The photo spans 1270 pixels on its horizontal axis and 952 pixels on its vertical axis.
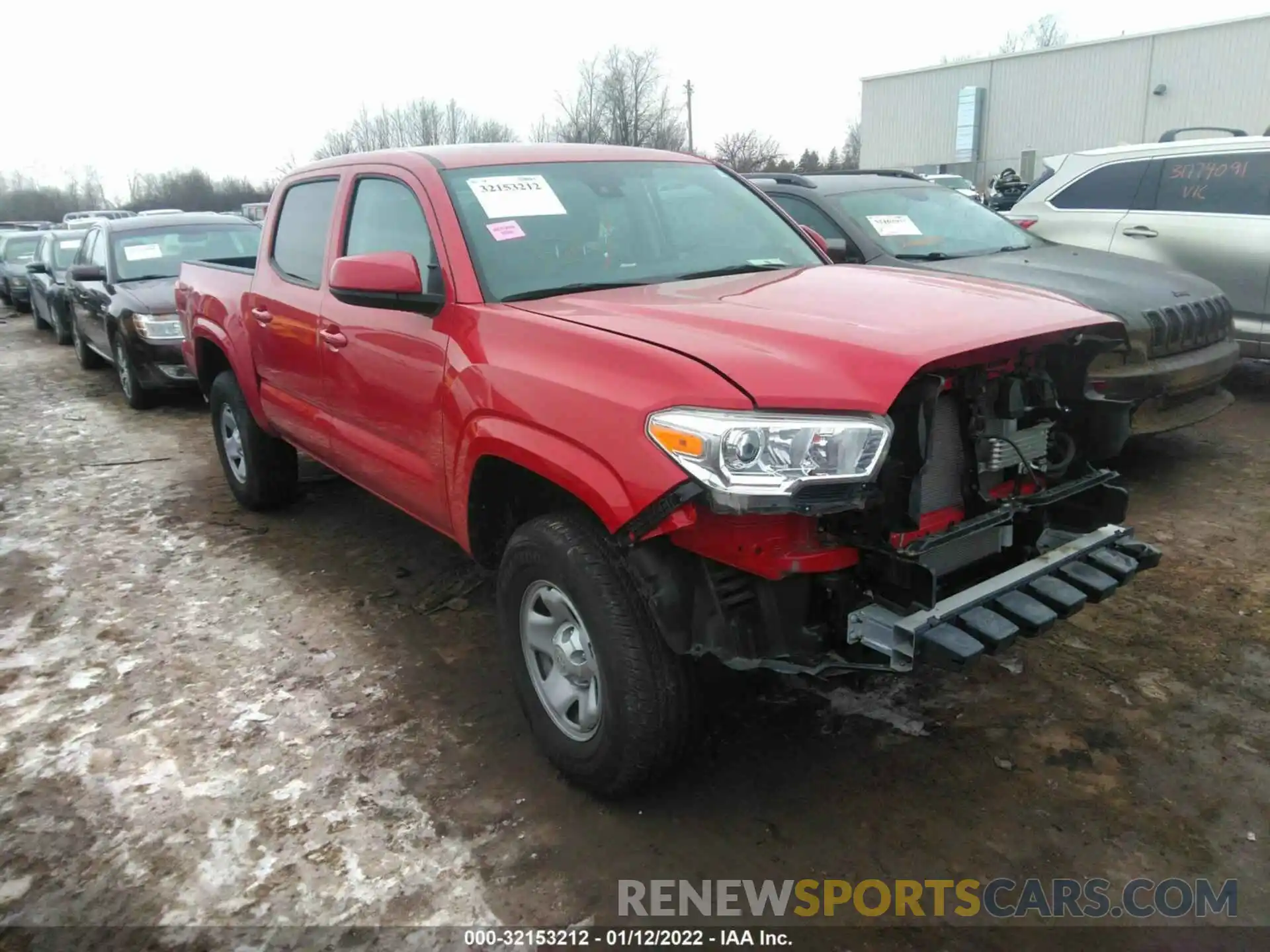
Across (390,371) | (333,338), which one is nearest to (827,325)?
(390,371)

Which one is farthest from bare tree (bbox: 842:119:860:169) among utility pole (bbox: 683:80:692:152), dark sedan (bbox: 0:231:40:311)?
dark sedan (bbox: 0:231:40:311)

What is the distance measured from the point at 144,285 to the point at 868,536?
8731 millimetres

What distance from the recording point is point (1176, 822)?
264cm

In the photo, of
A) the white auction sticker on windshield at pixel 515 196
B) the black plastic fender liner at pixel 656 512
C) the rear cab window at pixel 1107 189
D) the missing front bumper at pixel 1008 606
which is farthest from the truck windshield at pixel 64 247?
the missing front bumper at pixel 1008 606

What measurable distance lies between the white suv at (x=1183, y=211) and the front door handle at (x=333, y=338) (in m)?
5.79

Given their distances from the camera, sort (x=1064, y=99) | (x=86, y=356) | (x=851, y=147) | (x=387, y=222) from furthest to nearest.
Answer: (x=851, y=147), (x=1064, y=99), (x=86, y=356), (x=387, y=222)

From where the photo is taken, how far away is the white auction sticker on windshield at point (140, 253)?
940cm

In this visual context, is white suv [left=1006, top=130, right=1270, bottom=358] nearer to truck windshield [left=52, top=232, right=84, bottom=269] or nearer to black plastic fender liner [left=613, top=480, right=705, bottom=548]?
black plastic fender liner [left=613, top=480, right=705, bottom=548]

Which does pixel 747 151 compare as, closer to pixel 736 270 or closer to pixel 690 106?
pixel 690 106

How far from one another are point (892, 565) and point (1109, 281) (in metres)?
3.91

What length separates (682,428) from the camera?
2.29 meters

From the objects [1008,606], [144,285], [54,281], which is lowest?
[1008,606]

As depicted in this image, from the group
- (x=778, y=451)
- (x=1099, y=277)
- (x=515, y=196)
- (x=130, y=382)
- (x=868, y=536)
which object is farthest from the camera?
(x=130, y=382)

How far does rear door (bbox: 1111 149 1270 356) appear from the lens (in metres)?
6.57
